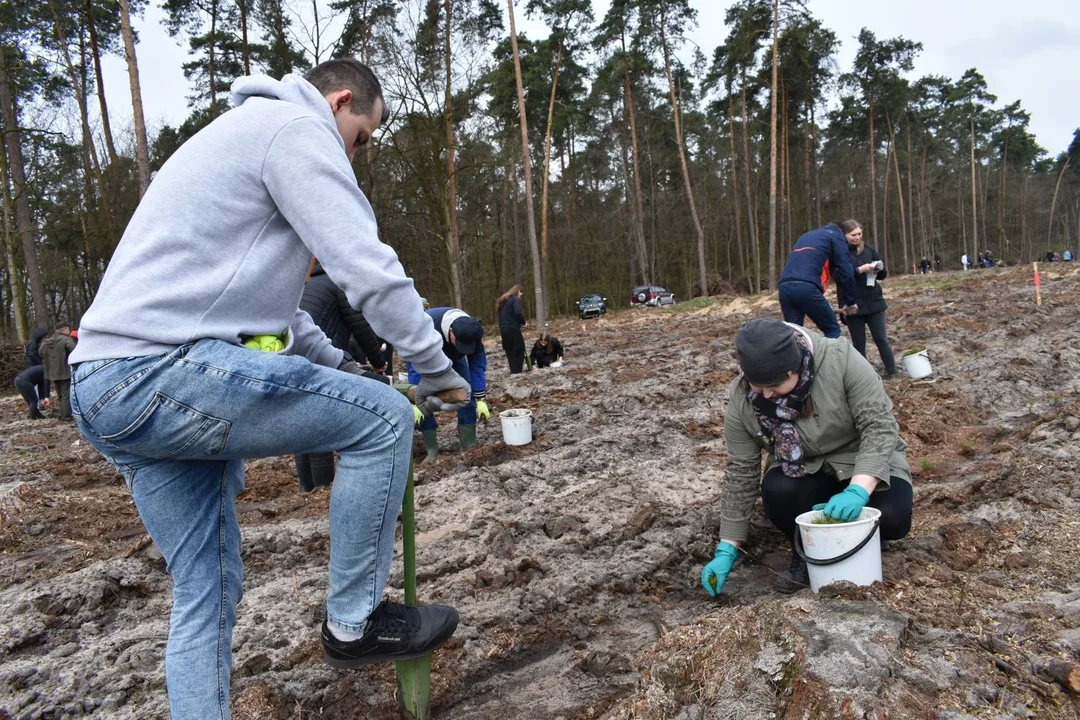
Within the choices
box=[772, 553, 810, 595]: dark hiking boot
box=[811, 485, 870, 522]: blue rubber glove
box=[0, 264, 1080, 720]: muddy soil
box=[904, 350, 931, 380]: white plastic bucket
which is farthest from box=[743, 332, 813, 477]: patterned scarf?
box=[904, 350, 931, 380]: white plastic bucket

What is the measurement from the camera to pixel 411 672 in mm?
2066

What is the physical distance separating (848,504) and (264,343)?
2.12 meters

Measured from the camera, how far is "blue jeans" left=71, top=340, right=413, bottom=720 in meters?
1.46

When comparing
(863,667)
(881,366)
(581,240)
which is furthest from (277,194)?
(581,240)

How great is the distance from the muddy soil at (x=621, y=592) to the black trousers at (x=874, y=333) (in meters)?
0.65

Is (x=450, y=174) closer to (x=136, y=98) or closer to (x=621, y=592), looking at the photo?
(x=136, y=98)

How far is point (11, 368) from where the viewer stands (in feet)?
55.8

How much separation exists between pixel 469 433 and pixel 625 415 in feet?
5.48

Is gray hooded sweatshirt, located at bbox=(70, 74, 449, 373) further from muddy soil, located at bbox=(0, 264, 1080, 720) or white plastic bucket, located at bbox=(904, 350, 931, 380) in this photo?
white plastic bucket, located at bbox=(904, 350, 931, 380)

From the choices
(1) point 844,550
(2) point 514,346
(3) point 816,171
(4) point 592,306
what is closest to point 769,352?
(1) point 844,550

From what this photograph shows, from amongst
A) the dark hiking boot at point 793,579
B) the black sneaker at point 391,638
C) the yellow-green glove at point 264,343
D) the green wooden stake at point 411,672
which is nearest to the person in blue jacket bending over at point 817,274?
the dark hiking boot at point 793,579

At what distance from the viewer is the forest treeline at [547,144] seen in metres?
16.9

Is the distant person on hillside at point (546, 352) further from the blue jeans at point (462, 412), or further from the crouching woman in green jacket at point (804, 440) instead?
the crouching woman in green jacket at point (804, 440)

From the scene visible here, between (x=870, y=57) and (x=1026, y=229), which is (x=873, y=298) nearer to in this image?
(x=870, y=57)
